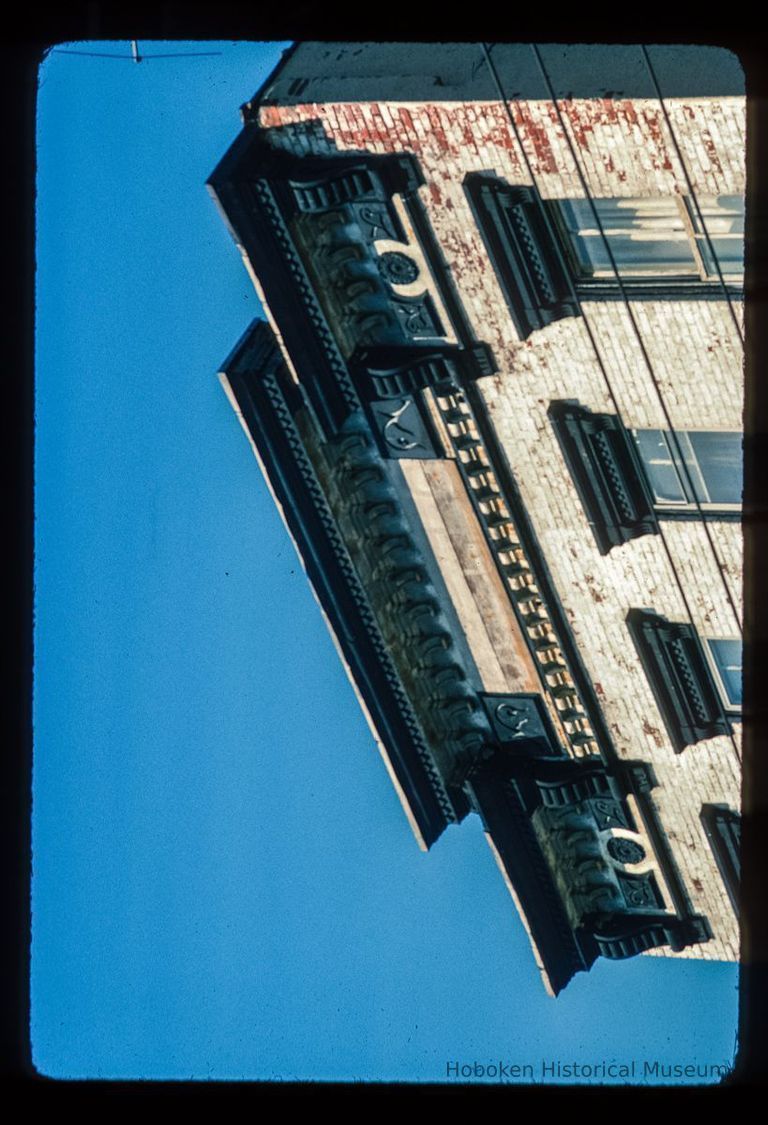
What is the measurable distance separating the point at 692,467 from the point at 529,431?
1896 millimetres

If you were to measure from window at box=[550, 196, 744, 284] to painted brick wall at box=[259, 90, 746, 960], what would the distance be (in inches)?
9.9

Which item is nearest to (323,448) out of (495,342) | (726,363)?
(495,342)

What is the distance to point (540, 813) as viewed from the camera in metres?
19.1

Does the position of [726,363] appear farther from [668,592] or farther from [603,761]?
[603,761]

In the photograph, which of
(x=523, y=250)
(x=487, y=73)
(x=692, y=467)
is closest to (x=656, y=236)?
(x=523, y=250)

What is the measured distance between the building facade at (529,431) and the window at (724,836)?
0.04 meters

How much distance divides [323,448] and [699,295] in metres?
5.06

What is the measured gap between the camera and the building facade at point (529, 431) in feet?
48.4

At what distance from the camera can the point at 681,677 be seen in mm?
17469

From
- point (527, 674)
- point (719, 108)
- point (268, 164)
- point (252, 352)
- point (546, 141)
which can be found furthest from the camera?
point (527, 674)

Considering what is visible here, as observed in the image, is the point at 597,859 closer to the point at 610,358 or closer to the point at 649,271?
the point at 610,358

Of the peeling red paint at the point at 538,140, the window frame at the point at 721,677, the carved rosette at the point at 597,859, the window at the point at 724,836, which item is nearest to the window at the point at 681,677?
the window frame at the point at 721,677

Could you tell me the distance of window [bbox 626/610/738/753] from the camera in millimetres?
17219

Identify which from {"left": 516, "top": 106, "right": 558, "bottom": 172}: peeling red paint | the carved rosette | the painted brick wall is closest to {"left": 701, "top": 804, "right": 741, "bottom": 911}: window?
the painted brick wall
